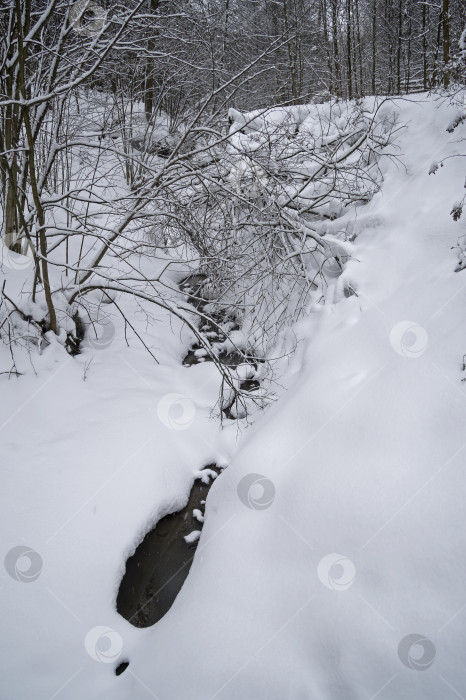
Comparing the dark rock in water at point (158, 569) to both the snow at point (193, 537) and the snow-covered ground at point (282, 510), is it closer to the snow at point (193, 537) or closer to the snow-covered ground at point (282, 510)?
the snow at point (193, 537)

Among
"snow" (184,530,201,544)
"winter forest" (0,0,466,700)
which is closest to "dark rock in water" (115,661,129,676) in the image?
"winter forest" (0,0,466,700)

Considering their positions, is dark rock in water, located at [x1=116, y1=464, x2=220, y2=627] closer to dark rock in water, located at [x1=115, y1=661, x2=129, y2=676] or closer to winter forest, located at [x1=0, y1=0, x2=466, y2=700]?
winter forest, located at [x1=0, y1=0, x2=466, y2=700]

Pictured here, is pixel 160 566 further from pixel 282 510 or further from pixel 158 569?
pixel 282 510

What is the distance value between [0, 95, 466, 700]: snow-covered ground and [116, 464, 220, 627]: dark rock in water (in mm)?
133

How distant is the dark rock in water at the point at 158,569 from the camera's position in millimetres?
3057

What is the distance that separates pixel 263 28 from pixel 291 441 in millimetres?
13987

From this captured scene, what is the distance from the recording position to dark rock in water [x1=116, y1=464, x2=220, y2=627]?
3.06 meters

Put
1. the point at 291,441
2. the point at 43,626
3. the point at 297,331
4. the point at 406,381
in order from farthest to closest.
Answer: the point at 297,331 < the point at 291,441 < the point at 406,381 < the point at 43,626

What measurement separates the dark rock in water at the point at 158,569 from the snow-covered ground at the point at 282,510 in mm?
133

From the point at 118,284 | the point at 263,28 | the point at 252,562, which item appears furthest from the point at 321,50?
the point at 252,562

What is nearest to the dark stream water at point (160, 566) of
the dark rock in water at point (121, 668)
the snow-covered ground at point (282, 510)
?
the snow-covered ground at point (282, 510)

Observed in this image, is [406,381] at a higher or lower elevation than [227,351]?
higher

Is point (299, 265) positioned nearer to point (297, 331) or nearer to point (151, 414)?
point (297, 331)

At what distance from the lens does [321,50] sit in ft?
43.2
